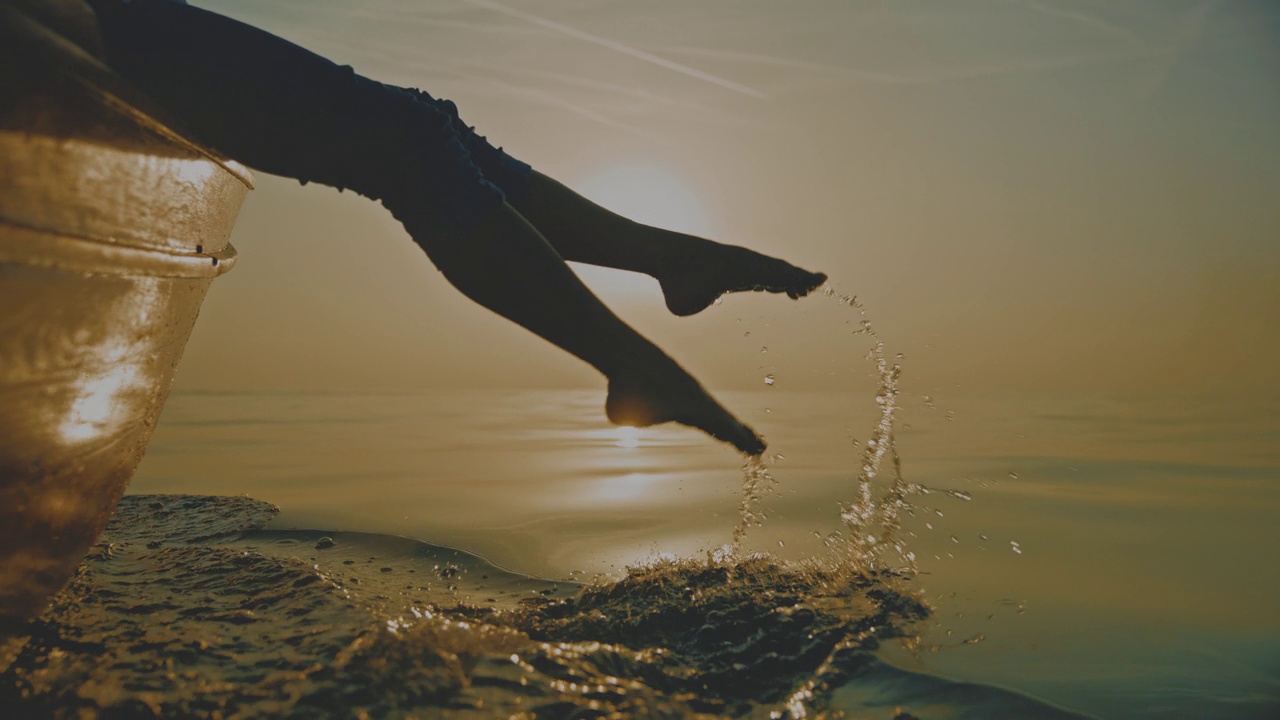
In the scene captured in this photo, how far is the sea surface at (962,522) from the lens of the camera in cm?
150

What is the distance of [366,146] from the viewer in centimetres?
152

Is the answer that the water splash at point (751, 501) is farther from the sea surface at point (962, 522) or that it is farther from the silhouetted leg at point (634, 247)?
the silhouetted leg at point (634, 247)

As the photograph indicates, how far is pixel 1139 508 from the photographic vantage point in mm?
3127

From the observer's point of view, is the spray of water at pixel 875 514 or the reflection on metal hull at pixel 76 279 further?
the spray of water at pixel 875 514

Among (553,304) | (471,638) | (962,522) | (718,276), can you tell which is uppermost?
(718,276)

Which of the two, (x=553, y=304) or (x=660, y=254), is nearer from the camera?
(x=553, y=304)

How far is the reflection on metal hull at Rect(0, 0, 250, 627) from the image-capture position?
1.12m

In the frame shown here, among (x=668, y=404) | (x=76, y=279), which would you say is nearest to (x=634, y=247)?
(x=668, y=404)

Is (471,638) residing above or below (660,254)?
below

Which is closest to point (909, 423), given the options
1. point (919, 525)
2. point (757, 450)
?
point (919, 525)

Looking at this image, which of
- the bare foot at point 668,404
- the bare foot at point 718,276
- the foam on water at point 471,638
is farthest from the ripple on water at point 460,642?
the bare foot at point 718,276

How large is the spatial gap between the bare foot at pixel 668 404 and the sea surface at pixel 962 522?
1.91ft

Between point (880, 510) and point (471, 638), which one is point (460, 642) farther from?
point (880, 510)

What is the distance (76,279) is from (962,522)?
2.83 metres
